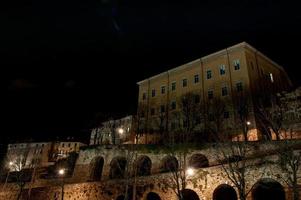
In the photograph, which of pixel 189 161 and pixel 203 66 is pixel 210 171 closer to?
pixel 189 161

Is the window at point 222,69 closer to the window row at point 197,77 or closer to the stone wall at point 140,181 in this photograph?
the window row at point 197,77

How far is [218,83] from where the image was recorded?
1758 inches

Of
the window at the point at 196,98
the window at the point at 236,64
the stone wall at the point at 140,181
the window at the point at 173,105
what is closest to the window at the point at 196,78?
the window at the point at 196,98

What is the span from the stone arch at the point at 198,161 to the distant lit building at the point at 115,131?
24.2 meters

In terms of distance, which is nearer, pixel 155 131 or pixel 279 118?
pixel 279 118

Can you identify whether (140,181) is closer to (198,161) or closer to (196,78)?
(198,161)

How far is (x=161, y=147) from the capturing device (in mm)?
36031

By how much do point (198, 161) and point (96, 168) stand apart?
1592 centimetres

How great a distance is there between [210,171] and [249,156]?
4.52 meters

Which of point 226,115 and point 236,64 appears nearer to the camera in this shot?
point 226,115

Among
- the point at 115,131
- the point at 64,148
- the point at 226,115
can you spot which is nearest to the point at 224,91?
the point at 226,115

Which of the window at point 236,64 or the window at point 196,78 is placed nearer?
the window at point 236,64

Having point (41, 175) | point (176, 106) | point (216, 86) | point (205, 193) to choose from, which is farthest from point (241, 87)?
point (41, 175)

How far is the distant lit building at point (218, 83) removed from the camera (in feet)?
135
